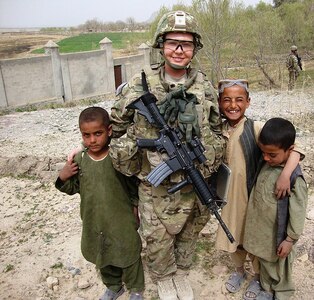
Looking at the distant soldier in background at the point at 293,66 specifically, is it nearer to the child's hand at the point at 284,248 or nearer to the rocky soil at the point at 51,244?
the rocky soil at the point at 51,244

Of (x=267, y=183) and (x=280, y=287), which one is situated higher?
(x=267, y=183)

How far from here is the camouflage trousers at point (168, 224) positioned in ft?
6.34

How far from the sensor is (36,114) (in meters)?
8.43

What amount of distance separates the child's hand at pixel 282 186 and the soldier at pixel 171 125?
14.8 inches

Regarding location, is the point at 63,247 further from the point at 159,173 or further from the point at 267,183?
the point at 267,183

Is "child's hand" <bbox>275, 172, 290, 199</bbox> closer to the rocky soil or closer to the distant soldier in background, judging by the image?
the rocky soil

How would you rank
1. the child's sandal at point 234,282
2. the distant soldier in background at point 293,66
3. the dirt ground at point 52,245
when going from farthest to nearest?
1. the distant soldier in background at point 293,66
2. the dirt ground at point 52,245
3. the child's sandal at point 234,282

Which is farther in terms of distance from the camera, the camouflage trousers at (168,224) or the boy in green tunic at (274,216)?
the camouflage trousers at (168,224)

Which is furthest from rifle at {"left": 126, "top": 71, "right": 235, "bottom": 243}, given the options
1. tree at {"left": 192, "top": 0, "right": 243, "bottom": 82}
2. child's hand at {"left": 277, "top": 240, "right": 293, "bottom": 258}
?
tree at {"left": 192, "top": 0, "right": 243, "bottom": 82}

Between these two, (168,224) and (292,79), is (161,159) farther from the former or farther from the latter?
(292,79)

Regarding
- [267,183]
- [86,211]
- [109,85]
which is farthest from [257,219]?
[109,85]

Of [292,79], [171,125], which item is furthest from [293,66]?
[171,125]

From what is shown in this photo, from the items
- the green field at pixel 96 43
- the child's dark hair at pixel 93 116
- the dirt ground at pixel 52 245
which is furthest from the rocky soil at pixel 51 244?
the green field at pixel 96 43

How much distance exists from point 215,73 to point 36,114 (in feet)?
26.5
